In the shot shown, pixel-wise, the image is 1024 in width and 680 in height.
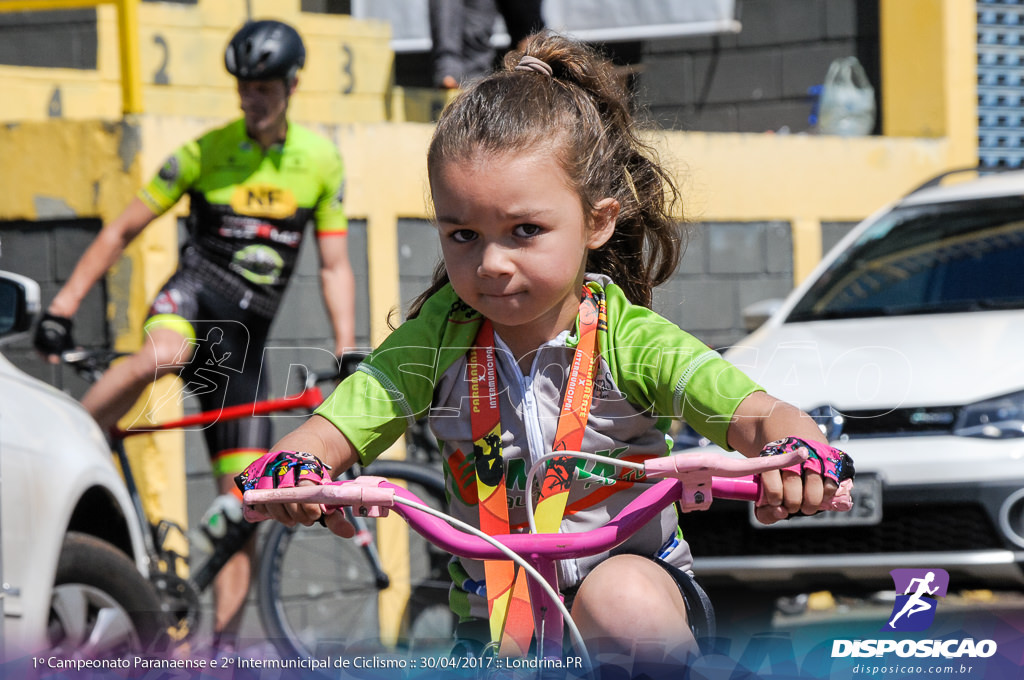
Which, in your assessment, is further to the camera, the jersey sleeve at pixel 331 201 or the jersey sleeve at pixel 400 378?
the jersey sleeve at pixel 331 201

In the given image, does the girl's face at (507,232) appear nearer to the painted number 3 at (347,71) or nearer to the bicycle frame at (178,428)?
the bicycle frame at (178,428)

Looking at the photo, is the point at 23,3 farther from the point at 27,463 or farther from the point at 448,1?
the point at 27,463

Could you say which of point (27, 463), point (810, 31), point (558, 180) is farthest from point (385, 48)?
point (558, 180)

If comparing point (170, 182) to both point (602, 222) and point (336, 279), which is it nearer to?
point (336, 279)

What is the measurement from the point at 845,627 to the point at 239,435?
3.26m

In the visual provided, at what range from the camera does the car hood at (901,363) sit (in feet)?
13.3

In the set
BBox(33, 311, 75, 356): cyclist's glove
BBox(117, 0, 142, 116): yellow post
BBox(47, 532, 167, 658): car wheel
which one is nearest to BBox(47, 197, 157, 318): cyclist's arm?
BBox(33, 311, 75, 356): cyclist's glove

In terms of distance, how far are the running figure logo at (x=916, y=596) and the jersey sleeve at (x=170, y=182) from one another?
3548 millimetres

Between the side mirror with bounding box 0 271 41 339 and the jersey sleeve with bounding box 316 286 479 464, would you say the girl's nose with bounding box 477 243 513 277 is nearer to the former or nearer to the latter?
the jersey sleeve with bounding box 316 286 479 464

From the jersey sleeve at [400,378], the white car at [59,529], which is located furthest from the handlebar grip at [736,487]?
the white car at [59,529]

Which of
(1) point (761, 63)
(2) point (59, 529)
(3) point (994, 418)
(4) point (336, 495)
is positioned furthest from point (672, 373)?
(1) point (761, 63)

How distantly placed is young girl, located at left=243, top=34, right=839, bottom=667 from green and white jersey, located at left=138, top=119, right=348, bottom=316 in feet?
8.19

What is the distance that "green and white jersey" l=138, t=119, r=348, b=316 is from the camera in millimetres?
4812

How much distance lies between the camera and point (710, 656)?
65.4 inches
